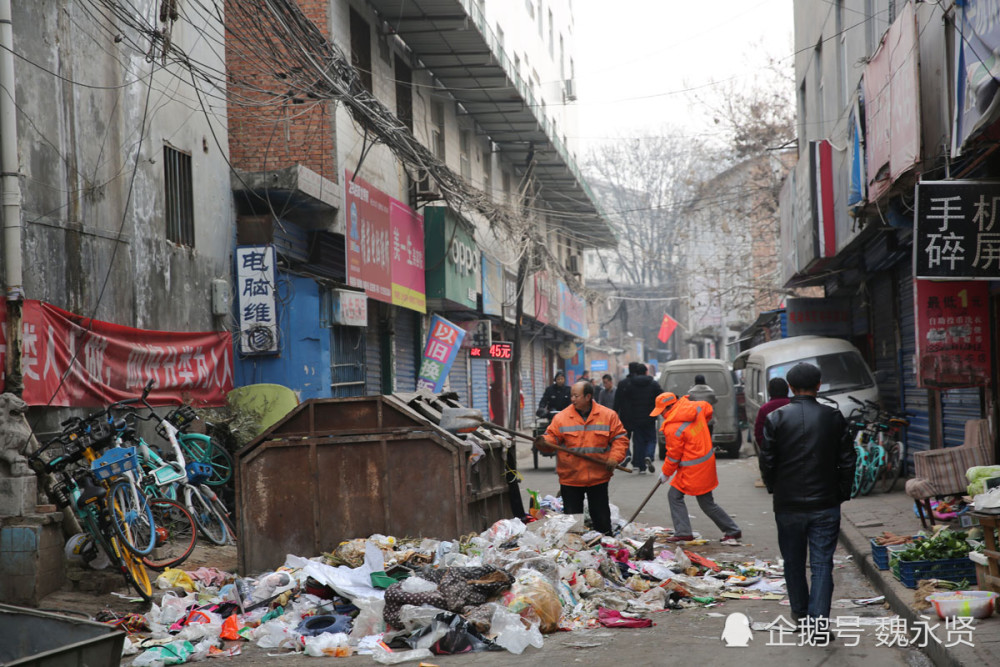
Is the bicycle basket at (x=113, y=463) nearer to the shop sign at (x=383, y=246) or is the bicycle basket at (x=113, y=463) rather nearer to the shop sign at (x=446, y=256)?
the shop sign at (x=383, y=246)

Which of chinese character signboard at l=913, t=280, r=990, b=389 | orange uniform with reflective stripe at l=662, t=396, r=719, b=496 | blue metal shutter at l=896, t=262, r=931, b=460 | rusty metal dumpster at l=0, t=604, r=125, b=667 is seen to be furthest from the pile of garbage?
blue metal shutter at l=896, t=262, r=931, b=460

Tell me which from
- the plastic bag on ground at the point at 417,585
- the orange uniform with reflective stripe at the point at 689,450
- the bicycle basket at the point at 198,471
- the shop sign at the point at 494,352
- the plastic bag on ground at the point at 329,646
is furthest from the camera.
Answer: the shop sign at the point at 494,352

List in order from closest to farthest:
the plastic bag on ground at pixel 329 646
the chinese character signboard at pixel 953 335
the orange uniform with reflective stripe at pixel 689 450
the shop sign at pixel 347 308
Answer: the plastic bag on ground at pixel 329 646, the chinese character signboard at pixel 953 335, the orange uniform with reflective stripe at pixel 689 450, the shop sign at pixel 347 308

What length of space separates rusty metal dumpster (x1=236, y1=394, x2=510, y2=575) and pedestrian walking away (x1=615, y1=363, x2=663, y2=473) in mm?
9721

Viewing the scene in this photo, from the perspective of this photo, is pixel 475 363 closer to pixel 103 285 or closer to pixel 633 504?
pixel 633 504

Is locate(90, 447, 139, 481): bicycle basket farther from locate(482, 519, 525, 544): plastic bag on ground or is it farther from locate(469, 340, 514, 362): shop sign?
locate(469, 340, 514, 362): shop sign

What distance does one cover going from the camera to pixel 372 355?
65.4ft

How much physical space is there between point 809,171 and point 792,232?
3.21 metres

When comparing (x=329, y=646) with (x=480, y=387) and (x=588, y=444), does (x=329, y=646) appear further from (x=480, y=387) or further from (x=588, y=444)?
(x=480, y=387)

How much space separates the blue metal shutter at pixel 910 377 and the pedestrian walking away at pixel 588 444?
633 centimetres

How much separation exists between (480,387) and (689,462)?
61.0 feet

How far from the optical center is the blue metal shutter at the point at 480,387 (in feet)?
92.4

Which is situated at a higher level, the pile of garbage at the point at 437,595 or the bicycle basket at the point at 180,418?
the bicycle basket at the point at 180,418

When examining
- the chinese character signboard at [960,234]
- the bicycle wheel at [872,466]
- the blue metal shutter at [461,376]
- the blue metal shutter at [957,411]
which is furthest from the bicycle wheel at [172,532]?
the blue metal shutter at [461,376]
